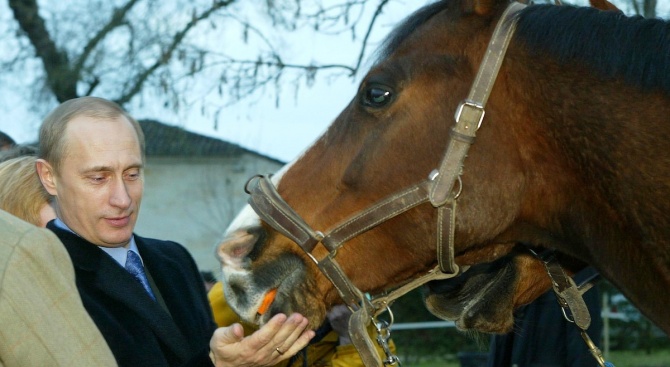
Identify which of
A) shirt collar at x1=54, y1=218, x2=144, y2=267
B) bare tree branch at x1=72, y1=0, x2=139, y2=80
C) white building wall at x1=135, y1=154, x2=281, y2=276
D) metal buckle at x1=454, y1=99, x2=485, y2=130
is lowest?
white building wall at x1=135, y1=154, x2=281, y2=276

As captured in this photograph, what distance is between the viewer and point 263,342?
102 inches

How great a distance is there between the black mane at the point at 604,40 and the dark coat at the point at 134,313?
1481mm

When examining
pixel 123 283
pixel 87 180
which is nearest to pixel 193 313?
pixel 123 283

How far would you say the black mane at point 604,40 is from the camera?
2.34 meters

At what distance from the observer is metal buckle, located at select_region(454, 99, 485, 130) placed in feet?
8.22

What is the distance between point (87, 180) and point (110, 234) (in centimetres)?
21

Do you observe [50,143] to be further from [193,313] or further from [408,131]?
[408,131]

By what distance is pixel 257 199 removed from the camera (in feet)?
8.89

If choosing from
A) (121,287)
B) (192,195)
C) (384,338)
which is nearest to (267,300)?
(384,338)

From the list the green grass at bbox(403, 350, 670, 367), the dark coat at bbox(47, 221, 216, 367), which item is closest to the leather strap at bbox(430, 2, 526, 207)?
the dark coat at bbox(47, 221, 216, 367)

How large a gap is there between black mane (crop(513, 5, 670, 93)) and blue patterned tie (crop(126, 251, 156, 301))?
1.62 metres

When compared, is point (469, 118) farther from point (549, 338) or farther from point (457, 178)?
point (549, 338)

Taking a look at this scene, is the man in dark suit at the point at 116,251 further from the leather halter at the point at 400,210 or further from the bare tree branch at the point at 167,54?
Result: the bare tree branch at the point at 167,54

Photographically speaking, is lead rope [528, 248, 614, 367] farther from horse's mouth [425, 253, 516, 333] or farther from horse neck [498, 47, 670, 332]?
horse neck [498, 47, 670, 332]
